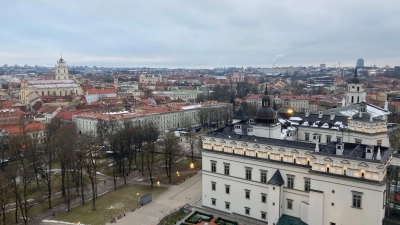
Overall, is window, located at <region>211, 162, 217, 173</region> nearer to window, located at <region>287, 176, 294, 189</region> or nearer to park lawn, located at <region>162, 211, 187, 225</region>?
park lawn, located at <region>162, 211, 187, 225</region>

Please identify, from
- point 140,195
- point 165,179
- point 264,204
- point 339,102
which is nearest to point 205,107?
point 339,102

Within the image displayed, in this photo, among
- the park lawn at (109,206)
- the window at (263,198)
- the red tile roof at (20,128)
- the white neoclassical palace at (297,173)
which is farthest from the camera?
the red tile roof at (20,128)

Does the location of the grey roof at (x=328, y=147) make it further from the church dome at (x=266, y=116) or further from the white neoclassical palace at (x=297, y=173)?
the church dome at (x=266, y=116)

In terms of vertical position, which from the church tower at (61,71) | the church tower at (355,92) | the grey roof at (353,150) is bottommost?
the grey roof at (353,150)

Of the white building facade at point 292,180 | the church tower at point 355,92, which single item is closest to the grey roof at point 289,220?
the white building facade at point 292,180

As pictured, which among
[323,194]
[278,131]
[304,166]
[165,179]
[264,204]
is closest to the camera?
[323,194]

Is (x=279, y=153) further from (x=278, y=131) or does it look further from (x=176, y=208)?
(x=176, y=208)

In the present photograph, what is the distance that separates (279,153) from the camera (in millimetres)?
36531

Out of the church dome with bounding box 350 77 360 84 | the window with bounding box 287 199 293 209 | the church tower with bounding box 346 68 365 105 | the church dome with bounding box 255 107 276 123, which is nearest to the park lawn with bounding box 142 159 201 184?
the church dome with bounding box 255 107 276 123

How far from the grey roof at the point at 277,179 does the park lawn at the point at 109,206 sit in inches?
685

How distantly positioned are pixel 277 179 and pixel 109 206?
2101 cm

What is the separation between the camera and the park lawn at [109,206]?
132 feet

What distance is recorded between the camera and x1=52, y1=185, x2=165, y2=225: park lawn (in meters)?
40.1

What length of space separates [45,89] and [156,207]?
120m
